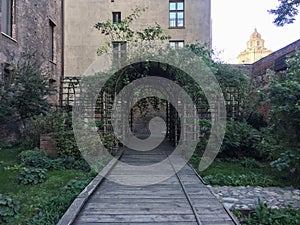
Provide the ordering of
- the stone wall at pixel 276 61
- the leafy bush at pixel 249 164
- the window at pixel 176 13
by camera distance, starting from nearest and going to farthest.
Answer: the leafy bush at pixel 249 164, the stone wall at pixel 276 61, the window at pixel 176 13

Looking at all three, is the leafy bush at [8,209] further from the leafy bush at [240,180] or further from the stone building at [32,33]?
the stone building at [32,33]

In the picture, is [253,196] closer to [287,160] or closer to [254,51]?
[287,160]

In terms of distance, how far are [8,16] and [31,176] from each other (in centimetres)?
674

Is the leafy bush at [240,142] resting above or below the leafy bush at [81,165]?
above

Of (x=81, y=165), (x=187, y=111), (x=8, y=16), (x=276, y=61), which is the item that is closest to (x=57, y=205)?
(x=81, y=165)

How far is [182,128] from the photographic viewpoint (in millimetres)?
8195

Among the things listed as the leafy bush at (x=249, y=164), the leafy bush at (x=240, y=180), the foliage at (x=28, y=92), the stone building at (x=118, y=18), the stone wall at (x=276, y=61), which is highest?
the stone building at (x=118, y=18)

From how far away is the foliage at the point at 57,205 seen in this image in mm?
3436

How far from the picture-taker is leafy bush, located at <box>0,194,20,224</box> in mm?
3471

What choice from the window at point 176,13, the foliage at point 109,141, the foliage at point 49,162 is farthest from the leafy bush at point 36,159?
the window at point 176,13

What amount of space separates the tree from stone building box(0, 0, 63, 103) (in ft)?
24.4

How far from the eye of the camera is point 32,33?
11.3 meters

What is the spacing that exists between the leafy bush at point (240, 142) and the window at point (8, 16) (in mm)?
7262

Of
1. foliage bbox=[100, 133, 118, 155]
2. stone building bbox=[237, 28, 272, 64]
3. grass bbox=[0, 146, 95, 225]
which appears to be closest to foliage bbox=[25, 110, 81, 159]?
foliage bbox=[100, 133, 118, 155]
